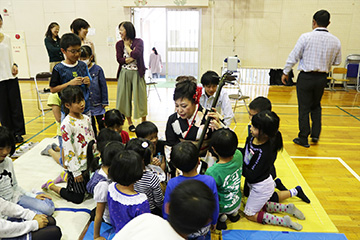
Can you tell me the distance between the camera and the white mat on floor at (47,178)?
2.27 meters

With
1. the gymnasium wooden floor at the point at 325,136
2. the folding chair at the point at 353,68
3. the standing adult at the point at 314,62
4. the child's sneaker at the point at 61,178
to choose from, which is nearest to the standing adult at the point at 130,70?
the gymnasium wooden floor at the point at 325,136

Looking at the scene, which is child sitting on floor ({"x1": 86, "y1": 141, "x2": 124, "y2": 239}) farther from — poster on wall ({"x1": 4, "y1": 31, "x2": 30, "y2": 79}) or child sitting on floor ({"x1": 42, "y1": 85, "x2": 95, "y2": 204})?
poster on wall ({"x1": 4, "y1": 31, "x2": 30, "y2": 79})

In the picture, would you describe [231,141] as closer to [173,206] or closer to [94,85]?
[173,206]

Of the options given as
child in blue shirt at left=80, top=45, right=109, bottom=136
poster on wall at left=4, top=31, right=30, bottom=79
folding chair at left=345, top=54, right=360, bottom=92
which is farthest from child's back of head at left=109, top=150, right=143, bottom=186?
poster on wall at left=4, top=31, right=30, bottom=79

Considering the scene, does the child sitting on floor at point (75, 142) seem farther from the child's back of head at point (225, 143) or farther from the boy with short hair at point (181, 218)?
the boy with short hair at point (181, 218)

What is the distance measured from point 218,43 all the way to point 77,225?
22.4 ft

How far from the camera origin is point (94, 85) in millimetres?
3529

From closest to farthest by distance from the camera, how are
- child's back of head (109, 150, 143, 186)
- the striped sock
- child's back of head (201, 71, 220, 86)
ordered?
child's back of head (109, 150, 143, 186) → the striped sock → child's back of head (201, 71, 220, 86)

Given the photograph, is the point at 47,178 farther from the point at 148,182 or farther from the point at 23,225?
the point at 148,182

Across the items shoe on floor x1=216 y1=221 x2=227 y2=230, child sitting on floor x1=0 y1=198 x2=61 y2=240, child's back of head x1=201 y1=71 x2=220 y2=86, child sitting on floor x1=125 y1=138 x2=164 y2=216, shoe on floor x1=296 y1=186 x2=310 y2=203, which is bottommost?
shoe on floor x1=216 y1=221 x2=227 y2=230

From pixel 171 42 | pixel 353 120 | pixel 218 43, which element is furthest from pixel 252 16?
pixel 353 120

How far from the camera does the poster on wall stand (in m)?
8.05

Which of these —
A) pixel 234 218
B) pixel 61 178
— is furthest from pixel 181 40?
pixel 234 218

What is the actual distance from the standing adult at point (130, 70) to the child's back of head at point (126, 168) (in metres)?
2.57
